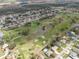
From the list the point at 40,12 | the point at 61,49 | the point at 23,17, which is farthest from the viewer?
the point at 40,12

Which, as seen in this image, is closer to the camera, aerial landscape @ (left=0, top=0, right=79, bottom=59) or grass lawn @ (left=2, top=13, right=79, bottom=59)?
aerial landscape @ (left=0, top=0, right=79, bottom=59)

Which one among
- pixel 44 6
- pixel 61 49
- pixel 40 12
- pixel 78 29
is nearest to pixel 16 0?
pixel 44 6

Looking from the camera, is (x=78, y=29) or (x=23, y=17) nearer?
(x=78, y=29)

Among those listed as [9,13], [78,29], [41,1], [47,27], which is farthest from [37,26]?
[41,1]

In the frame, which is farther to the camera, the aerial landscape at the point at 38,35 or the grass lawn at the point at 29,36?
the grass lawn at the point at 29,36

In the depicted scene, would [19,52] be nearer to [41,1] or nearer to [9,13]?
[9,13]

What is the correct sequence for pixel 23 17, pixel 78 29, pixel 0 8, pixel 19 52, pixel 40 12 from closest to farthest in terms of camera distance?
pixel 19 52
pixel 78 29
pixel 23 17
pixel 40 12
pixel 0 8
